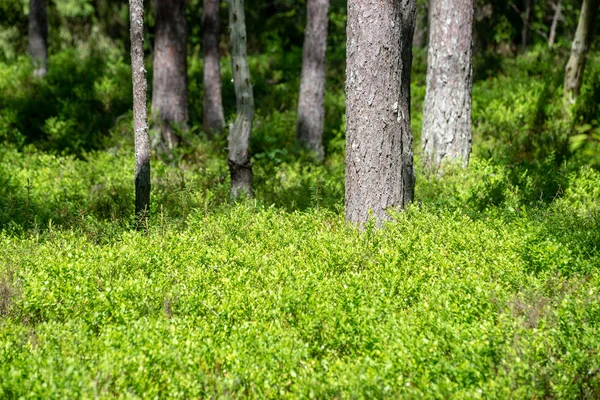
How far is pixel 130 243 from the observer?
277 inches

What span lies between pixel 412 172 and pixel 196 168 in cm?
478

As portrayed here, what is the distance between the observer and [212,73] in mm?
14492

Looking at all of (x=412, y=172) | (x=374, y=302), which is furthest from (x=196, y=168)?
(x=374, y=302)

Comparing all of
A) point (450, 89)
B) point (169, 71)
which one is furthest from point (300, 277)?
point (169, 71)

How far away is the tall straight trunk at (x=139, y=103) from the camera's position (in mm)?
8312

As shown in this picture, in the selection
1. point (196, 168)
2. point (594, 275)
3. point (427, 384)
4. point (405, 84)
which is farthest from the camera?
point (196, 168)

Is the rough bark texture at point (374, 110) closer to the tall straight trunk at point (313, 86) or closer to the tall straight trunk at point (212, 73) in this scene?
the tall straight trunk at point (313, 86)

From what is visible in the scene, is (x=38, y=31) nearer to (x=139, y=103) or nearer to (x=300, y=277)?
(x=139, y=103)

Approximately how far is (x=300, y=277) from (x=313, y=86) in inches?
317

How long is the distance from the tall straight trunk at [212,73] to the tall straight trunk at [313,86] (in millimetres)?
1995

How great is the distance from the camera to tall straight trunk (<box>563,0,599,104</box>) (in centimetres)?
1347

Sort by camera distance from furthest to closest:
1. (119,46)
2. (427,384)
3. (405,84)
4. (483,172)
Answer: (119,46) → (483,172) → (405,84) → (427,384)

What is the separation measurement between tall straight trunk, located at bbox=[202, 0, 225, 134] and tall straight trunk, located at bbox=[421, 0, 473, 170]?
5.05m

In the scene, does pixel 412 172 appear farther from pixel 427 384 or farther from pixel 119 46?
pixel 119 46
